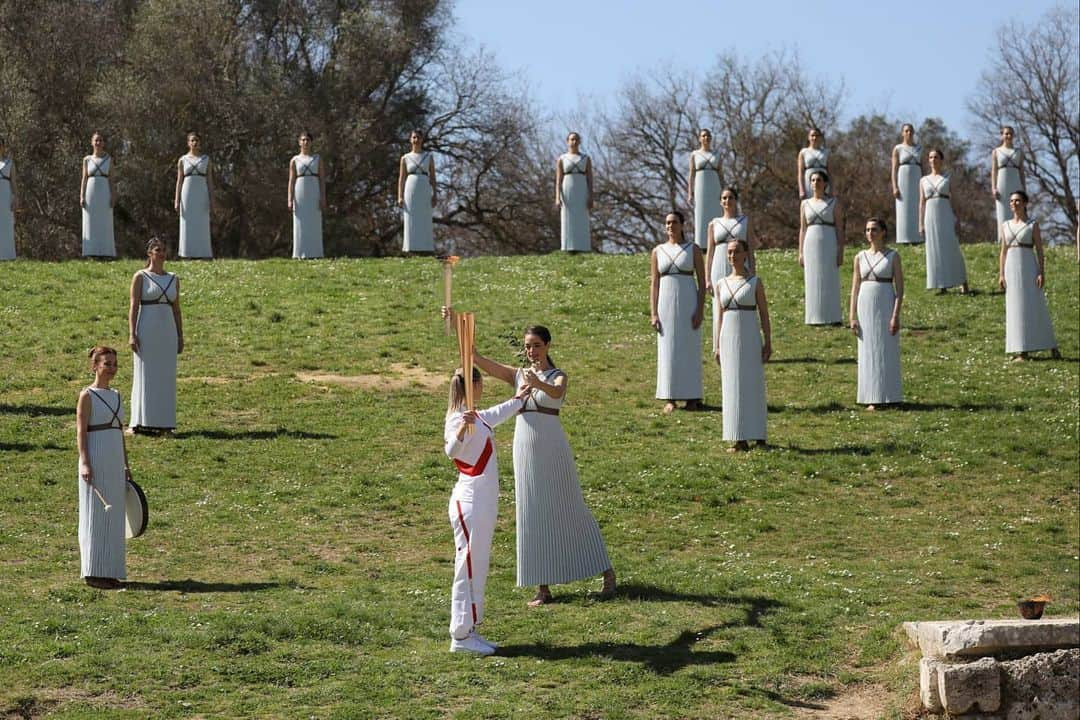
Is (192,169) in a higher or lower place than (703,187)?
higher

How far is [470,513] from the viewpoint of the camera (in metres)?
11.2

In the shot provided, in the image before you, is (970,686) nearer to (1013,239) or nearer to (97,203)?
(1013,239)

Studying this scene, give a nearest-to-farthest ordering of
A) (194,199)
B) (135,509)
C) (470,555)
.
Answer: (470,555) → (135,509) → (194,199)

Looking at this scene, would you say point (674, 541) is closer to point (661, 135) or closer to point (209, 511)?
point (209, 511)

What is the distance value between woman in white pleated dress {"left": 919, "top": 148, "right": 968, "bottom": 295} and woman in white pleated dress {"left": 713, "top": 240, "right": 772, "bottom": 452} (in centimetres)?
820

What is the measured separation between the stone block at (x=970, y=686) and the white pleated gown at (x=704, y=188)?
682 inches

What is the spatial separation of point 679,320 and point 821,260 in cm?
450

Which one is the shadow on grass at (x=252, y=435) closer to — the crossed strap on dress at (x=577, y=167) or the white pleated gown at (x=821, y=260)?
the white pleated gown at (x=821, y=260)

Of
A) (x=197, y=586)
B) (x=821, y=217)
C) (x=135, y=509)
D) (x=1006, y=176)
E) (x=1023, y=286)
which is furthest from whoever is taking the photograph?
(x=1006, y=176)

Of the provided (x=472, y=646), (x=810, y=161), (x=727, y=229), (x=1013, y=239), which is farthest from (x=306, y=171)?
(x=472, y=646)

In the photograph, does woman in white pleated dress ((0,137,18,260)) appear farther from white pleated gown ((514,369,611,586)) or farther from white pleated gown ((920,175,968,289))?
white pleated gown ((514,369,611,586))

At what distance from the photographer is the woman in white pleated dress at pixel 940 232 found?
25016mm

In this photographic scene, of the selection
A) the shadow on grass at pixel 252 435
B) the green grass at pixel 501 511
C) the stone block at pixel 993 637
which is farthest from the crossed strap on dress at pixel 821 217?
the stone block at pixel 993 637

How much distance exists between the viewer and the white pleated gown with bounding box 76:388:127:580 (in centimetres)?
1277
